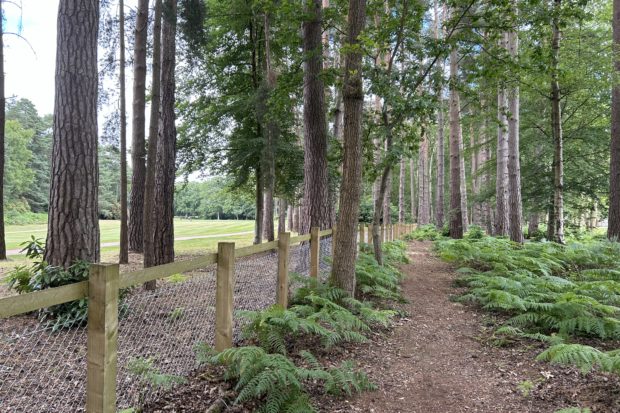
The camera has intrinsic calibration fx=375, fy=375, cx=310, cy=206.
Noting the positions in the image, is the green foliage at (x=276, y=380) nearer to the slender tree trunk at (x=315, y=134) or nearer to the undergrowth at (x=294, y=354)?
the undergrowth at (x=294, y=354)

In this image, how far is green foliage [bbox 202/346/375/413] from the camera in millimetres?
2640

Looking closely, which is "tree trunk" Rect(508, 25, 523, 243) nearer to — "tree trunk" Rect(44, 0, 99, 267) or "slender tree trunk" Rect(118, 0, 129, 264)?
"tree trunk" Rect(44, 0, 99, 267)

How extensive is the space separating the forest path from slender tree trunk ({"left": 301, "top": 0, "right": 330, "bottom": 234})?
2.76 meters

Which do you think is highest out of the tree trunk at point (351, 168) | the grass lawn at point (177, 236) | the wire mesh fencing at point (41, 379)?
the tree trunk at point (351, 168)

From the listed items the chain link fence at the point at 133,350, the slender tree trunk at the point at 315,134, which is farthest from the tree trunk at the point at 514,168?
the chain link fence at the point at 133,350

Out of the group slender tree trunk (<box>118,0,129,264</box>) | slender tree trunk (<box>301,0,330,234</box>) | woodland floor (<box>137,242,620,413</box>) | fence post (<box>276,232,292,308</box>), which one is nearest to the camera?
woodland floor (<box>137,242,620,413</box>)

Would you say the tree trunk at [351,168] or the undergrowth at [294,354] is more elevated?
the tree trunk at [351,168]

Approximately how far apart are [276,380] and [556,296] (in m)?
4.32

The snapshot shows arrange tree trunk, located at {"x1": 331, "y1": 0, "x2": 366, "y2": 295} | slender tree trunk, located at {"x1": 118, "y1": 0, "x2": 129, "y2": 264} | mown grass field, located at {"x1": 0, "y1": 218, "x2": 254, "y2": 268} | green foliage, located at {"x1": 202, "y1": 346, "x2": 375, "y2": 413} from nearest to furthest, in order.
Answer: green foliage, located at {"x1": 202, "y1": 346, "x2": 375, "y2": 413} < tree trunk, located at {"x1": 331, "y1": 0, "x2": 366, "y2": 295} < slender tree trunk, located at {"x1": 118, "y1": 0, "x2": 129, "y2": 264} < mown grass field, located at {"x1": 0, "y1": 218, "x2": 254, "y2": 268}

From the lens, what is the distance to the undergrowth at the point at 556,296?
145 inches

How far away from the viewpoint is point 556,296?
5137 mm

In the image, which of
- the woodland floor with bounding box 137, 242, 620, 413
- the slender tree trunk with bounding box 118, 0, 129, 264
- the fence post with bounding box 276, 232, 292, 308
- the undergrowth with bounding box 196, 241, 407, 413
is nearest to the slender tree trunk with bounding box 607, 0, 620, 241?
the woodland floor with bounding box 137, 242, 620, 413

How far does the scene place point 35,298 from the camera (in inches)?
69.5

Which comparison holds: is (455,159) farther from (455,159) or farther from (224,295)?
(224,295)
